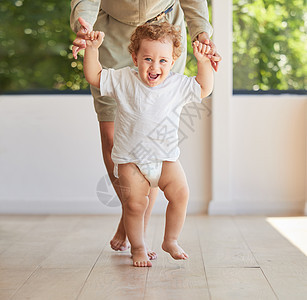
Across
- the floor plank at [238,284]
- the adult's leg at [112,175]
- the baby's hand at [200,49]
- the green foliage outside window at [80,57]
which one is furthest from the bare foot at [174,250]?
the green foliage outside window at [80,57]

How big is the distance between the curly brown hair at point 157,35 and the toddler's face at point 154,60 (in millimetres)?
18

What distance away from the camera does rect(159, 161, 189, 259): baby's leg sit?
6.56 ft

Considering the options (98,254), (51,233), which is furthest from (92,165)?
(98,254)

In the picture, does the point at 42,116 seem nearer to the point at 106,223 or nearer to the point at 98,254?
the point at 106,223

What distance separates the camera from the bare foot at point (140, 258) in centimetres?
203

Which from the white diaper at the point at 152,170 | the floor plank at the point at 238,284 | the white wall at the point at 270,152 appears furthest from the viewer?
the white wall at the point at 270,152

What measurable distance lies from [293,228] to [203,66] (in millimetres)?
1246

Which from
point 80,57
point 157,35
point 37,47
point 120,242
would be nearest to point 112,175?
point 120,242

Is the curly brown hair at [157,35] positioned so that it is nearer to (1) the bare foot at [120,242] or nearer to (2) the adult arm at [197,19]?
(2) the adult arm at [197,19]

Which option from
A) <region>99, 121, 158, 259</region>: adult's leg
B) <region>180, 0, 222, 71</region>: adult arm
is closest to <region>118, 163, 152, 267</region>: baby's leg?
<region>99, 121, 158, 259</region>: adult's leg

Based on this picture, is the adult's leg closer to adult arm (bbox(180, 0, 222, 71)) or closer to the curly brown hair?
the curly brown hair

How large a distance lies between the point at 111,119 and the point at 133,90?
360 millimetres

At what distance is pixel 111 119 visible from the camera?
7.57 ft

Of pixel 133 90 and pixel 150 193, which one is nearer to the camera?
pixel 133 90
